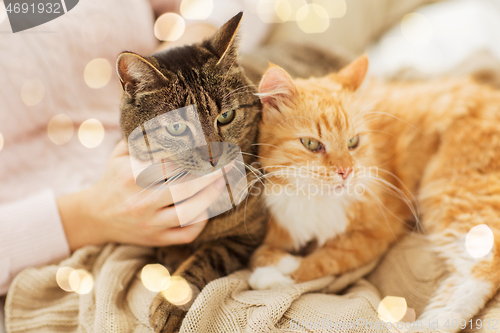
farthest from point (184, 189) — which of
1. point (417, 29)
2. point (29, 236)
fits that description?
point (417, 29)

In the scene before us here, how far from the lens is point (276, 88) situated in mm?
924

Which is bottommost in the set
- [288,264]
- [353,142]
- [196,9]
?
[288,264]

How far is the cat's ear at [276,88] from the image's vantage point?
2.82 feet

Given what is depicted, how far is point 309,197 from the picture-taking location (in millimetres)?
1021

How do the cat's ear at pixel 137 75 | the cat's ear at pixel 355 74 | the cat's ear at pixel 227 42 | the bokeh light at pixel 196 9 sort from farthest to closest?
1. the bokeh light at pixel 196 9
2. the cat's ear at pixel 355 74
3. the cat's ear at pixel 227 42
4. the cat's ear at pixel 137 75

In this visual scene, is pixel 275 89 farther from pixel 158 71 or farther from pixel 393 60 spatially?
pixel 393 60

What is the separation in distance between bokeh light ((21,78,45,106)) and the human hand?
0.40 m

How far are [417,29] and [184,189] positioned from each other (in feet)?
5.66

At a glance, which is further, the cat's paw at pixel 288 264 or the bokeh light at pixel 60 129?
the bokeh light at pixel 60 129

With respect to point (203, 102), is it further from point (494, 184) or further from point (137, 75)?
point (494, 184)

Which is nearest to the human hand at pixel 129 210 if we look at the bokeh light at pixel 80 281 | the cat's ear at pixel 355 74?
the bokeh light at pixel 80 281

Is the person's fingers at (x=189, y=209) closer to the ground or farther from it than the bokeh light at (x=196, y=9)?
closer to the ground

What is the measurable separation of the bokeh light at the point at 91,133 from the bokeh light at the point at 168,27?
45cm

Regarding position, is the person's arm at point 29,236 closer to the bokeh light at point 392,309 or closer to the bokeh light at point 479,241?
the bokeh light at point 392,309
